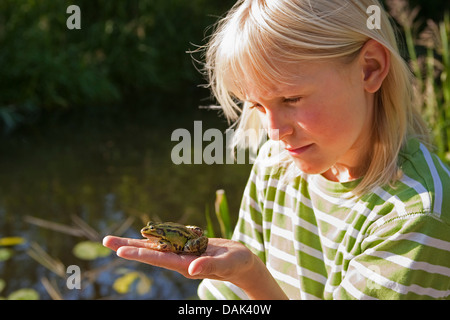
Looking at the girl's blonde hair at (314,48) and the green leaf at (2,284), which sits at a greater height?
the girl's blonde hair at (314,48)

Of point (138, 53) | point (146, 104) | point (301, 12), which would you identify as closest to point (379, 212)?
point (301, 12)

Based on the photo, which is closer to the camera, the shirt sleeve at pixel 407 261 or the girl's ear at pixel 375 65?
the shirt sleeve at pixel 407 261

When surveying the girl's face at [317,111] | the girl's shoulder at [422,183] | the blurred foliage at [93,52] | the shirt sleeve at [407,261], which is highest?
the blurred foliage at [93,52]

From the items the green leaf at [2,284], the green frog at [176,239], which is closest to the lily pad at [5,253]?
the green leaf at [2,284]

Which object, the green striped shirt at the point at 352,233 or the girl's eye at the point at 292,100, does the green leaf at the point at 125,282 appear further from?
the girl's eye at the point at 292,100

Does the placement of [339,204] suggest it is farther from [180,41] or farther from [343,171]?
[180,41]

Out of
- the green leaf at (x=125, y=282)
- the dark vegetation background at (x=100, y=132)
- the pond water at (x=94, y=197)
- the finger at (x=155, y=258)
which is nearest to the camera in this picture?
the finger at (x=155, y=258)

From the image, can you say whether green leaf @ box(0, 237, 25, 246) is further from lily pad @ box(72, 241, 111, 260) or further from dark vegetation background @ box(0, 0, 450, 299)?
lily pad @ box(72, 241, 111, 260)

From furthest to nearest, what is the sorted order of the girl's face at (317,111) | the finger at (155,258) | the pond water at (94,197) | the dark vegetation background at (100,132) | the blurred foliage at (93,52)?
the blurred foliage at (93,52) < the dark vegetation background at (100,132) < the pond water at (94,197) < the girl's face at (317,111) < the finger at (155,258)
